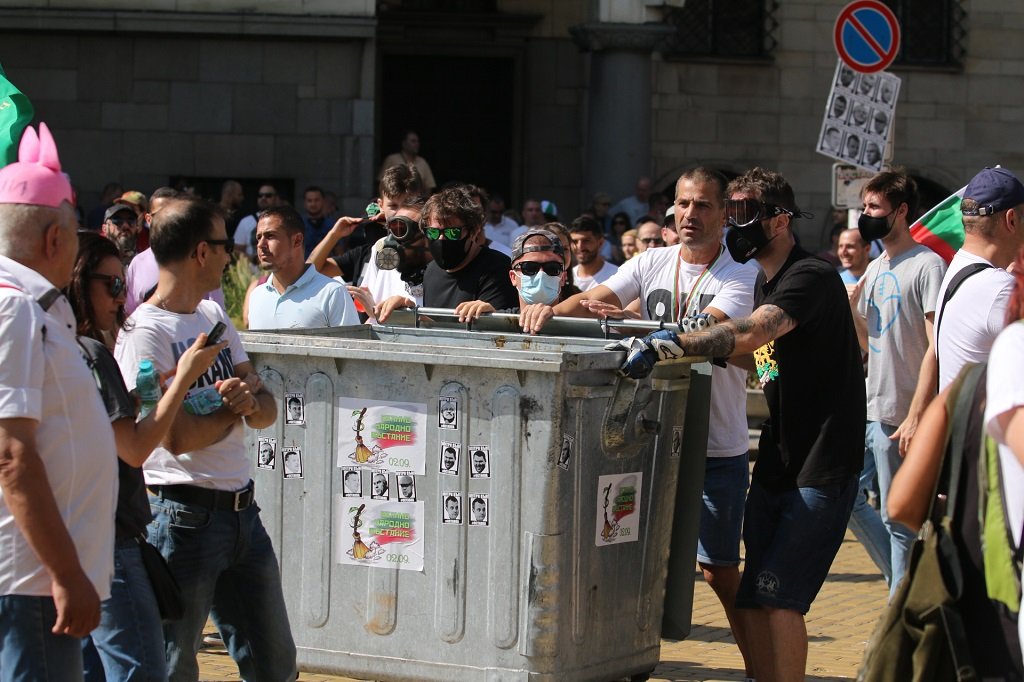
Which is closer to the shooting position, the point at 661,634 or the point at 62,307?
the point at 62,307

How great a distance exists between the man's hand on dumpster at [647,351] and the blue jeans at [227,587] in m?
1.31

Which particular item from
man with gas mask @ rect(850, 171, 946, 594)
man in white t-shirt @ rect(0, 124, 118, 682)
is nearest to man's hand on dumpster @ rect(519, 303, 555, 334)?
man with gas mask @ rect(850, 171, 946, 594)

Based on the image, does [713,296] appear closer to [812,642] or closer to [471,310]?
[471,310]

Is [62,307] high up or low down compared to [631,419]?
up

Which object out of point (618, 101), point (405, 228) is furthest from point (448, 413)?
point (618, 101)

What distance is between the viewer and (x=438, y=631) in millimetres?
5848

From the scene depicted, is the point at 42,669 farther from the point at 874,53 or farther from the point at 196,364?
the point at 874,53

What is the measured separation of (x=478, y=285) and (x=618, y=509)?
6.37ft

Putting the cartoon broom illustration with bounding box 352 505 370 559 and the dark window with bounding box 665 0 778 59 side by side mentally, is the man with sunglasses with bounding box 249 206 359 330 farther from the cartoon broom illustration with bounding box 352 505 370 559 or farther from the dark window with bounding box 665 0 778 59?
the dark window with bounding box 665 0 778 59

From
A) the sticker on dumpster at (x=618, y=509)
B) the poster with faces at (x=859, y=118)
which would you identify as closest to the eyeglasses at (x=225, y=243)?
the sticker on dumpster at (x=618, y=509)

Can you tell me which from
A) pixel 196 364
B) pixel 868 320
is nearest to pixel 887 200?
pixel 868 320

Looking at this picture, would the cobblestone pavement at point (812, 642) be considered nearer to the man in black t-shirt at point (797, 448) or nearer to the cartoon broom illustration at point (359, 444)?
the man in black t-shirt at point (797, 448)

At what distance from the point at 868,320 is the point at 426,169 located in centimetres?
1216

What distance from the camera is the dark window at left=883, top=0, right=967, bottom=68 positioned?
25062mm
